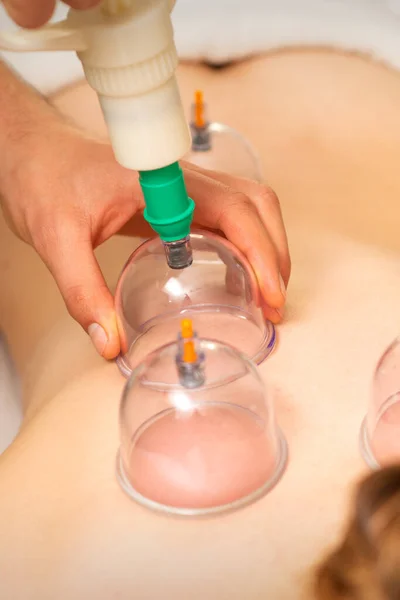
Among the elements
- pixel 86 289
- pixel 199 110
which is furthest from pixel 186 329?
pixel 199 110

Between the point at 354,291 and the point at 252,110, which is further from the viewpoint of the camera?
the point at 252,110

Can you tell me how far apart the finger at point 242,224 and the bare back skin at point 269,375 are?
7cm

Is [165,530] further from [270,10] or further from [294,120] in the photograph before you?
[270,10]

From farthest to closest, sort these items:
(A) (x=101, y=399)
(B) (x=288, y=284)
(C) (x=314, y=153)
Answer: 1. (C) (x=314, y=153)
2. (B) (x=288, y=284)
3. (A) (x=101, y=399)

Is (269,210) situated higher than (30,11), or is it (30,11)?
(30,11)

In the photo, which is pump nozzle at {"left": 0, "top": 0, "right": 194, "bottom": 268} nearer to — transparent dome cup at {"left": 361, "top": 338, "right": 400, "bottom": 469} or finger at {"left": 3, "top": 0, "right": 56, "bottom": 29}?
finger at {"left": 3, "top": 0, "right": 56, "bottom": 29}

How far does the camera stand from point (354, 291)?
84cm

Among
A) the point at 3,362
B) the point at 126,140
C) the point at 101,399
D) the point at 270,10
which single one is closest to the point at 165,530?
the point at 101,399

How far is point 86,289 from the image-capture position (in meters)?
0.73

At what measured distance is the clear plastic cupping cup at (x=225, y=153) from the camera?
1.12m

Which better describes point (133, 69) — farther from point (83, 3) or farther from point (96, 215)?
point (96, 215)

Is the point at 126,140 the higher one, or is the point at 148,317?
the point at 126,140

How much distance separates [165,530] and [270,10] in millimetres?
912

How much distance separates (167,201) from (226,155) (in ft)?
1.86
